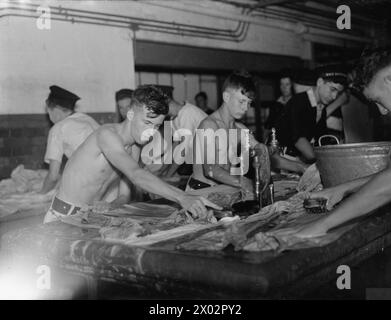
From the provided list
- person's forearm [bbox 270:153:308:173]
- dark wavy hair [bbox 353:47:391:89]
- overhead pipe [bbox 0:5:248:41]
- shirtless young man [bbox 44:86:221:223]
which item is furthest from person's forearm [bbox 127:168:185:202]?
overhead pipe [bbox 0:5:248:41]

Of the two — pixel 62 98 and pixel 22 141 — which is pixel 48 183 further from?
pixel 22 141

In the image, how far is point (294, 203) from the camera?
274 centimetres

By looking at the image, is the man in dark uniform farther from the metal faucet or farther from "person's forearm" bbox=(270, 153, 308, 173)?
the metal faucet

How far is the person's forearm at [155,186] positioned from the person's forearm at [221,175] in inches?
32.4

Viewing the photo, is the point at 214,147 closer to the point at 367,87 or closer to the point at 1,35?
the point at 367,87

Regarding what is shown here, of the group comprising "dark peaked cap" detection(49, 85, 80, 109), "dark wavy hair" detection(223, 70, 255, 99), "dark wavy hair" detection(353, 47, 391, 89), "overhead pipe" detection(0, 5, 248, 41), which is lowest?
"dark wavy hair" detection(353, 47, 391, 89)

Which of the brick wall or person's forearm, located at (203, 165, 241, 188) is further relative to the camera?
the brick wall

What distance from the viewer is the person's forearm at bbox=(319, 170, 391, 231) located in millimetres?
2066

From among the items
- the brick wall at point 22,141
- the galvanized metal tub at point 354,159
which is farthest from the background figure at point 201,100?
the galvanized metal tub at point 354,159

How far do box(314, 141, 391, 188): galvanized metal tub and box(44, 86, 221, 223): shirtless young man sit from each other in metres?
0.80

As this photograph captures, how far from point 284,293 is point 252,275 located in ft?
0.76

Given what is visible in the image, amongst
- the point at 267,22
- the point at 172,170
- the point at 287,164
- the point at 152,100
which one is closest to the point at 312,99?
the point at 287,164
